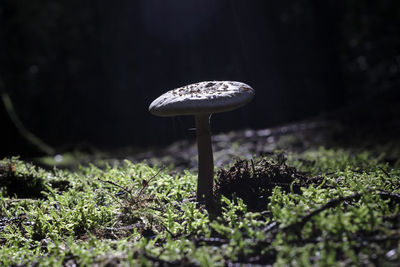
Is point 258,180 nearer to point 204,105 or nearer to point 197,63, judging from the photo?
point 204,105

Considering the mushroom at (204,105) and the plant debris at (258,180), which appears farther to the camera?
the plant debris at (258,180)

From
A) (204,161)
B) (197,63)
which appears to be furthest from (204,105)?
(197,63)

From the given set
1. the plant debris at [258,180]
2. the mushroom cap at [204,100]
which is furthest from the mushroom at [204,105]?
the plant debris at [258,180]

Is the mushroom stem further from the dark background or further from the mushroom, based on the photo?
the dark background

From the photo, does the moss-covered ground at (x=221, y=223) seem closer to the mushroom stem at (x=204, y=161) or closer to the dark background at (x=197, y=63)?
the mushroom stem at (x=204, y=161)

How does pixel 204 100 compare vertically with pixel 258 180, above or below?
above

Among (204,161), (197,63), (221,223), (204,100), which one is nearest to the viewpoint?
(221,223)

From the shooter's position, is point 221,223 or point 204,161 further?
point 204,161

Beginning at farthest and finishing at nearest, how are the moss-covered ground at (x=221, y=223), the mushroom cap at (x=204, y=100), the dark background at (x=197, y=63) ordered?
the dark background at (x=197, y=63), the mushroom cap at (x=204, y=100), the moss-covered ground at (x=221, y=223)
